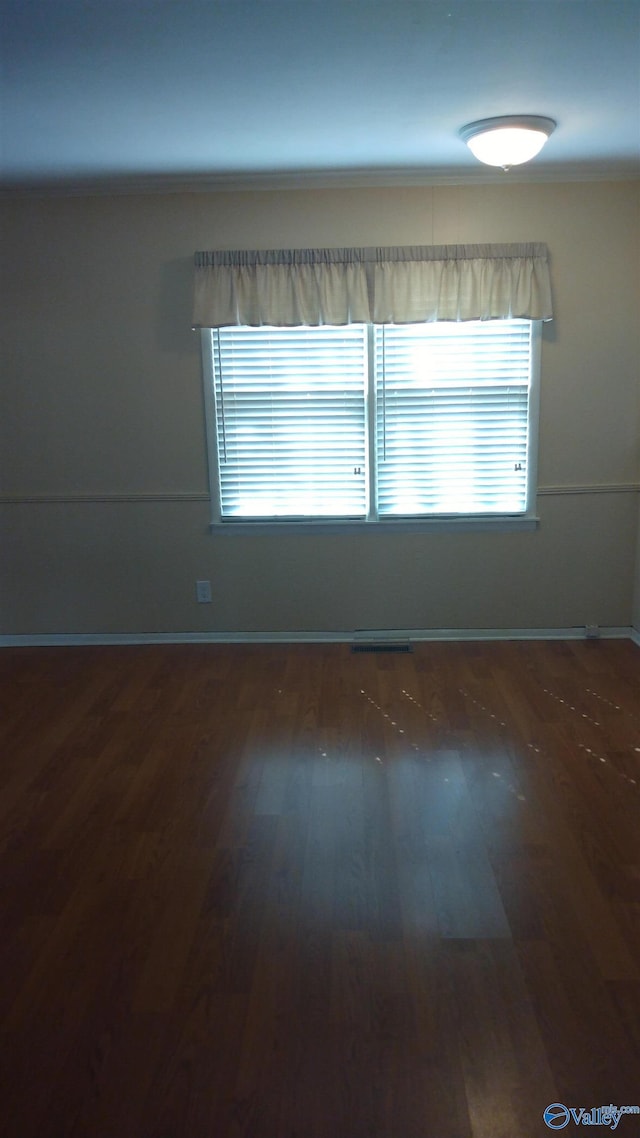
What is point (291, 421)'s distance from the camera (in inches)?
192

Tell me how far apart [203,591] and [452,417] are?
5.77ft

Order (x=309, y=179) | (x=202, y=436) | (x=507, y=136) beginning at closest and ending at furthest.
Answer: (x=507, y=136), (x=309, y=179), (x=202, y=436)

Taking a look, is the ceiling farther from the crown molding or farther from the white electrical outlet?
the white electrical outlet

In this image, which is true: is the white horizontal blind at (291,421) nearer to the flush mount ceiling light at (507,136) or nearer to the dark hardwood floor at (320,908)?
the dark hardwood floor at (320,908)

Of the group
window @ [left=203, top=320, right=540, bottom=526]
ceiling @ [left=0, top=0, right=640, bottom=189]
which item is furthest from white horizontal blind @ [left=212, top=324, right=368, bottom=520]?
ceiling @ [left=0, top=0, right=640, bottom=189]

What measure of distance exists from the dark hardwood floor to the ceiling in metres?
2.55

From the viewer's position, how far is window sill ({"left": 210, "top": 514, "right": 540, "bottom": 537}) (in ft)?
16.2

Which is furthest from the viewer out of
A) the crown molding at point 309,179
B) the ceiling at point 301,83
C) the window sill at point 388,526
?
the window sill at point 388,526

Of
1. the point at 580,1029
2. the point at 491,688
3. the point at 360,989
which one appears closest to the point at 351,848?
the point at 360,989

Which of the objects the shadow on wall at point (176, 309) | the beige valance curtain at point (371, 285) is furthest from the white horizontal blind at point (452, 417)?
the shadow on wall at point (176, 309)

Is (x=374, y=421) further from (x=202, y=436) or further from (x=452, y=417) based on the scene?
(x=202, y=436)

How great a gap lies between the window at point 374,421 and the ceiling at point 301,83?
898mm

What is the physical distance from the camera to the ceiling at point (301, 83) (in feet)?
7.90

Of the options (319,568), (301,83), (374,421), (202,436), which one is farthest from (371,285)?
(301,83)
